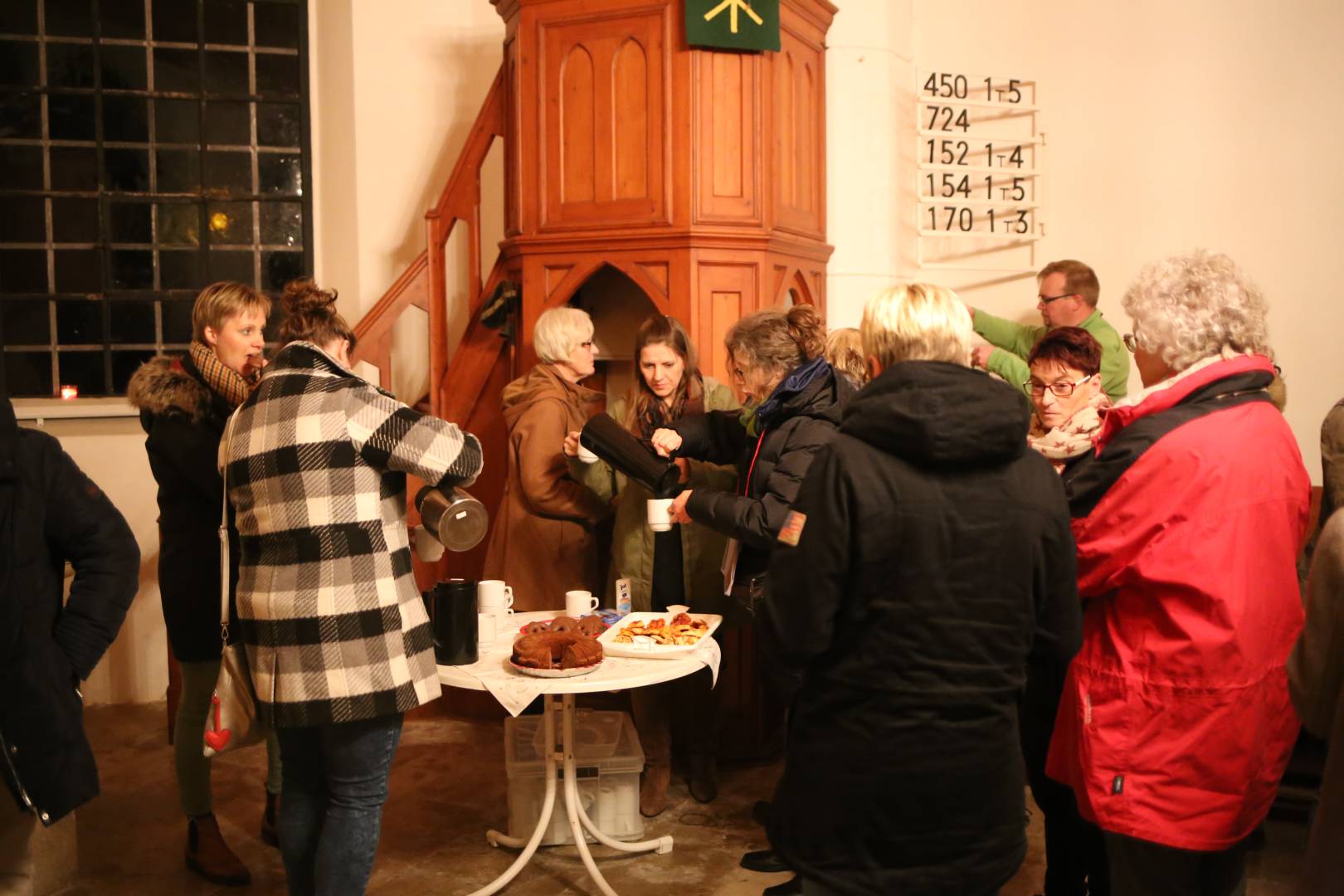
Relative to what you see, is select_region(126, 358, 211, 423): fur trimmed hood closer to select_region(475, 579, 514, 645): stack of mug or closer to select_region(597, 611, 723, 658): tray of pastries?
select_region(475, 579, 514, 645): stack of mug

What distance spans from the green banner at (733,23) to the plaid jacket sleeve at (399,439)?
2476 millimetres

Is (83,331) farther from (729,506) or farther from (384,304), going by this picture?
(729,506)

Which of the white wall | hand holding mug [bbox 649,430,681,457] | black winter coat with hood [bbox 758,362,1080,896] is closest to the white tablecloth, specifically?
hand holding mug [bbox 649,430,681,457]

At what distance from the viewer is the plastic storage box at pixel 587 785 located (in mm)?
3695

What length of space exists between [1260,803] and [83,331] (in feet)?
18.7

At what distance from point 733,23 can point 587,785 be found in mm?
2838

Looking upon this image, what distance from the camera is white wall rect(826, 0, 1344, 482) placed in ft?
19.2

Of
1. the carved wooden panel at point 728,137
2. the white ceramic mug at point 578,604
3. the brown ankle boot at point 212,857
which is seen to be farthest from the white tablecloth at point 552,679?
the carved wooden panel at point 728,137

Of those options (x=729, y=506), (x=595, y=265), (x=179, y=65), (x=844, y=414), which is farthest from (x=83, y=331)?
(x=844, y=414)

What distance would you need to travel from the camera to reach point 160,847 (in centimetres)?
385

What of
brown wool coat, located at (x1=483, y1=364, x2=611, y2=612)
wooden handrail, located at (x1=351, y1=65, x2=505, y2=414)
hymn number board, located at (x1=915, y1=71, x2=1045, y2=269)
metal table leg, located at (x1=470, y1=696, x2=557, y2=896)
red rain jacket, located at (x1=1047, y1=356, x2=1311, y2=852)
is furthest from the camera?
hymn number board, located at (x1=915, y1=71, x2=1045, y2=269)

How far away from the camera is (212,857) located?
3.57m

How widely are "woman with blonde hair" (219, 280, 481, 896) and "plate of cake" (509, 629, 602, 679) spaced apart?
1.09 feet

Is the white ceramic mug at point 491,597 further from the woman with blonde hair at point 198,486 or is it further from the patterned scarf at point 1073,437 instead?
the patterned scarf at point 1073,437
